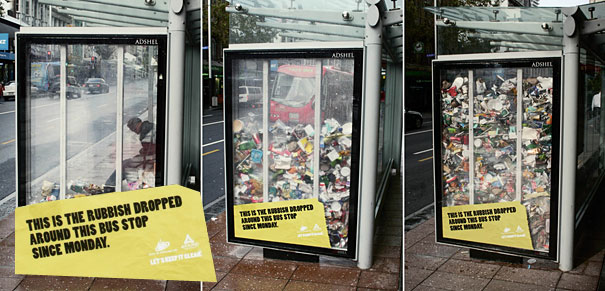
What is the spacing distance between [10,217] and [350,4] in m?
2.12

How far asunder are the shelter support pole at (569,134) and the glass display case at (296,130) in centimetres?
136

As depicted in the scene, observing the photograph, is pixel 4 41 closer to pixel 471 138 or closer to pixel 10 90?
pixel 10 90

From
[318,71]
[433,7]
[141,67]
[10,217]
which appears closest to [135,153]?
[141,67]

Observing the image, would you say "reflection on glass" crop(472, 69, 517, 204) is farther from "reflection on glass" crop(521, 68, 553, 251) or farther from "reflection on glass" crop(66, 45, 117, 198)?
"reflection on glass" crop(66, 45, 117, 198)

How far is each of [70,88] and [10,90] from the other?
0.27m

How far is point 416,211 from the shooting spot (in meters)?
2.12

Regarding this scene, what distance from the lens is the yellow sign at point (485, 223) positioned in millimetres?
2002

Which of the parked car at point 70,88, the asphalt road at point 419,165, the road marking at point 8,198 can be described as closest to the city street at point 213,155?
the parked car at point 70,88

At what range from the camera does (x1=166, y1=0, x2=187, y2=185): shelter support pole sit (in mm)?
2699

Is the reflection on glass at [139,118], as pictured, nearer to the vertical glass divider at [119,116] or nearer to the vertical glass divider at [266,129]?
the vertical glass divider at [119,116]

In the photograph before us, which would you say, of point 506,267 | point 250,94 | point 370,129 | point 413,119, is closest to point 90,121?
point 250,94

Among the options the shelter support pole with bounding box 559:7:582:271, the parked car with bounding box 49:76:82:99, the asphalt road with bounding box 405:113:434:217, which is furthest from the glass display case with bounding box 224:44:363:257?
the shelter support pole with bounding box 559:7:582:271

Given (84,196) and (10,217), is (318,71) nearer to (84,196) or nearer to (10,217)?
(84,196)

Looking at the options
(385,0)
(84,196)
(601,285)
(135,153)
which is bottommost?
(601,285)
